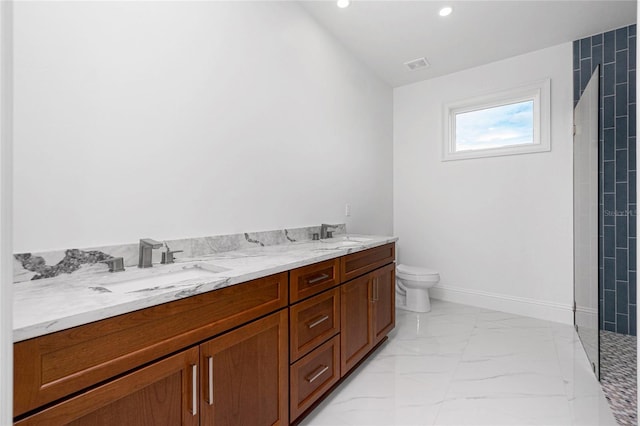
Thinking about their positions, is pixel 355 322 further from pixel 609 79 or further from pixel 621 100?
pixel 609 79

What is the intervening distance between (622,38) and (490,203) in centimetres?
175

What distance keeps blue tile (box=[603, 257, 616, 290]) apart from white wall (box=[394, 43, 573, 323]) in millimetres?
262

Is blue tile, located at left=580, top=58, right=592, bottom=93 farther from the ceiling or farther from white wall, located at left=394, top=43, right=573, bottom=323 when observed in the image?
the ceiling

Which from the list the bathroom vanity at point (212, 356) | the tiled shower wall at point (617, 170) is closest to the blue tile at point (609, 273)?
the tiled shower wall at point (617, 170)

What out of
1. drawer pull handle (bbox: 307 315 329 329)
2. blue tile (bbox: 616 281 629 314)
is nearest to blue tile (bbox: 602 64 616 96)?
blue tile (bbox: 616 281 629 314)

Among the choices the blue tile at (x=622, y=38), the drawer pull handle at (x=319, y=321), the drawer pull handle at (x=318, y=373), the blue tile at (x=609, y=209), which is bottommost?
the drawer pull handle at (x=318, y=373)

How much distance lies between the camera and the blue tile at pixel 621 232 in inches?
104

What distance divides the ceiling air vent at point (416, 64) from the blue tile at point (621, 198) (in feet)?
6.92

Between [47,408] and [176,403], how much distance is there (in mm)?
351

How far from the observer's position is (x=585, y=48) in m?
2.81

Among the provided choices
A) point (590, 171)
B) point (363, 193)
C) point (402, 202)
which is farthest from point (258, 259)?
point (402, 202)

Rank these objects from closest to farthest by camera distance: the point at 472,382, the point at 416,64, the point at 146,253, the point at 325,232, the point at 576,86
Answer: the point at 146,253 < the point at 472,382 < the point at 325,232 < the point at 576,86 < the point at 416,64

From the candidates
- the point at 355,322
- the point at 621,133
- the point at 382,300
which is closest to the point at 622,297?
the point at 621,133

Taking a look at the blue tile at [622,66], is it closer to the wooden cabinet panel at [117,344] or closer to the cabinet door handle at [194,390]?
the wooden cabinet panel at [117,344]
